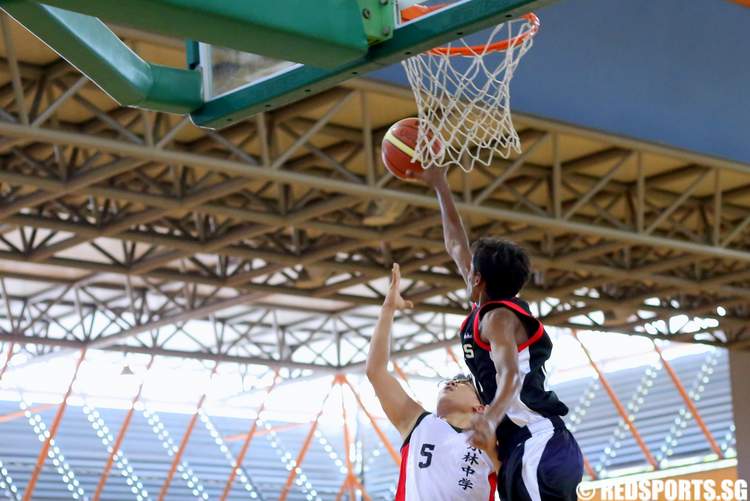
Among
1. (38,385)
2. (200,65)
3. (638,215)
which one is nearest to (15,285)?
(38,385)

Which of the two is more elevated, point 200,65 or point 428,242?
point 428,242

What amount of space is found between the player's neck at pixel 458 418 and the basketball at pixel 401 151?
2.11m

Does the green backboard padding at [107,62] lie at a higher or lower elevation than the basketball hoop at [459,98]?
lower

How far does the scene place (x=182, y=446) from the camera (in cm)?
3141

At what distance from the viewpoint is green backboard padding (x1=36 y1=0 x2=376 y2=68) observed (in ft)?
15.0

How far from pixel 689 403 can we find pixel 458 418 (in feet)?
84.3

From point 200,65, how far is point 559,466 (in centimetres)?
244

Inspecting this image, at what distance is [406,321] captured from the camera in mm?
29828

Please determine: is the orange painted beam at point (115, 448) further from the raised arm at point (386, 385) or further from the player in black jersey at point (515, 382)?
the player in black jersey at point (515, 382)

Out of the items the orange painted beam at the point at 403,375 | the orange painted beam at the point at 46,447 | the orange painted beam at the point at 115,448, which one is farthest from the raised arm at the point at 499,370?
the orange painted beam at the point at 403,375

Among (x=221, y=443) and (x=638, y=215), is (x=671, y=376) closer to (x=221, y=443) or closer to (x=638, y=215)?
(x=221, y=443)

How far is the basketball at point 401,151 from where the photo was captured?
756cm

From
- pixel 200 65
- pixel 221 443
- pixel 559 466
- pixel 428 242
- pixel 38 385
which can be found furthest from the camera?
pixel 221 443

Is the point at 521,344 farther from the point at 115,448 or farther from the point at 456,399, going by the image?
the point at 115,448
